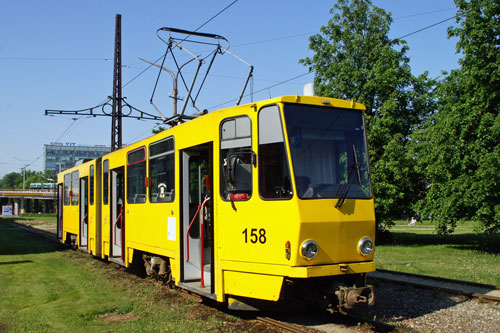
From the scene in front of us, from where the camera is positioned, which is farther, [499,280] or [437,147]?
[437,147]

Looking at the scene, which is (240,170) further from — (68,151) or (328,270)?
(68,151)

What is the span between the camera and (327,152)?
22.2 ft

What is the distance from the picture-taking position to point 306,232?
620 cm

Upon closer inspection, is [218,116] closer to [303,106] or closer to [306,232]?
[303,106]

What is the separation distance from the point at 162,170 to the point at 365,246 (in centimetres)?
425

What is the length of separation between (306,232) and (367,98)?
1928 centimetres

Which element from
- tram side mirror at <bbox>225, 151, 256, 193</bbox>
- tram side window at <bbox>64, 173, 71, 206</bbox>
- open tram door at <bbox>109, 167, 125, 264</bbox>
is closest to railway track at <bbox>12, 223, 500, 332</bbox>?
tram side mirror at <bbox>225, 151, 256, 193</bbox>

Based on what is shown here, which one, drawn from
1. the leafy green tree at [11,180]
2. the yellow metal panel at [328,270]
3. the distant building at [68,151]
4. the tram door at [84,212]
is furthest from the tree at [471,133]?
the leafy green tree at [11,180]

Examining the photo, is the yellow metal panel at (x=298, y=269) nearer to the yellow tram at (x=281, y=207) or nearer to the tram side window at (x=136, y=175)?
the yellow tram at (x=281, y=207)

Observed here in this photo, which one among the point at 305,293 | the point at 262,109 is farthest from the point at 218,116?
the point at 305,293

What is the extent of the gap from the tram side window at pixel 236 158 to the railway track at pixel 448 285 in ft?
15.7

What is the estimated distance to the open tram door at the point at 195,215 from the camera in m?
8.23

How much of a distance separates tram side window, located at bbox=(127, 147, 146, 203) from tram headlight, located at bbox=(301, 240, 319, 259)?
15.8 feet

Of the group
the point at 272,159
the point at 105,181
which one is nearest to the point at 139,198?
the point at 105,181
